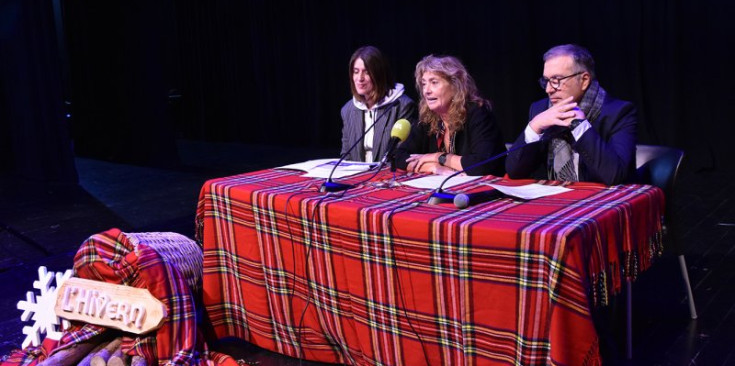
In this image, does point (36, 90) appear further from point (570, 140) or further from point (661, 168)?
point (661, 168)

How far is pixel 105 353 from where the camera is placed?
235cm

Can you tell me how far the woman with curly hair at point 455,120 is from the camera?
2.75 m

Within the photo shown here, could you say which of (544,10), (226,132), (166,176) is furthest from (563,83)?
(226,132)

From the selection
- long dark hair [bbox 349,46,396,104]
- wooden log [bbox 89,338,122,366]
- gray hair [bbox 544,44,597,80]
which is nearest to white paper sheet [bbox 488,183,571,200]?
gray hair [bbox 544,44,597,80]

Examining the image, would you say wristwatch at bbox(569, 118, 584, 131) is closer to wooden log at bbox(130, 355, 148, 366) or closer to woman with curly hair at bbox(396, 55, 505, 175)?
woman with curly hair at bbox(396, 55, 505, 175)

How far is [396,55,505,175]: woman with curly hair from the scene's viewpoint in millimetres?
2754

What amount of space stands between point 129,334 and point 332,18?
22.4 feet

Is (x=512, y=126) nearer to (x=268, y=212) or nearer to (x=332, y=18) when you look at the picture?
(x=332, y=18)

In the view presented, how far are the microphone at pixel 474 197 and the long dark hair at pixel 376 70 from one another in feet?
4.75

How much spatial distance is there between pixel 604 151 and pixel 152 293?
160cm

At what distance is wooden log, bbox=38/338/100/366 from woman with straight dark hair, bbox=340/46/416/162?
4.78 feet

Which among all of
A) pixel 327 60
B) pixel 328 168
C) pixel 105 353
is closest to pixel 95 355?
pixel 105 353

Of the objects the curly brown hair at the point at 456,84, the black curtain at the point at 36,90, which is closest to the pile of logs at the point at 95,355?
the curly brown hair at the point at 456,84

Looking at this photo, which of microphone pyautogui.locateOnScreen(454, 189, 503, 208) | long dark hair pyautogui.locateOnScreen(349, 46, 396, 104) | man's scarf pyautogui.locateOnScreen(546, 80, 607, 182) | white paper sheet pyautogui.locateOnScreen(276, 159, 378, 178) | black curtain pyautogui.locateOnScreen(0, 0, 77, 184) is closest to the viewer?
microphone pyautogui.locateOnScreen(454, 189, 503, 208)
